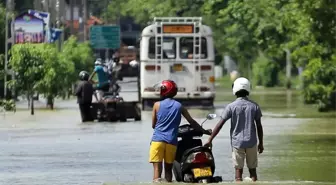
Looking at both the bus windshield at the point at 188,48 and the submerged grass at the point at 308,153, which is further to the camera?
the bus windshield at the point at 188,48

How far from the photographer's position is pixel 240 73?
86.2 meters

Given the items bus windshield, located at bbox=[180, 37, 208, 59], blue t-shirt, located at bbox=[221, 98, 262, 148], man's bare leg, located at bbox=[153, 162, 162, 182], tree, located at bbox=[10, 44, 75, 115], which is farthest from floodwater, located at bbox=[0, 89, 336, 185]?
bus windshield, located at bbox=[180, 37, 208, 59]

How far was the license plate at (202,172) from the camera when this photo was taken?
15.3 meters

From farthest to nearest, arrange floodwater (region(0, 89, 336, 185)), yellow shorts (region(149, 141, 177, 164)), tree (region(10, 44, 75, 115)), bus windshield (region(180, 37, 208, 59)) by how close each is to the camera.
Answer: bus windshield (region(180, 37, 208, 59)), tree (region(10, 44, 75, 115)), floodwater (region(0, 89, 336, 185)), yellow shorts (region(149, 141, 177, 164))

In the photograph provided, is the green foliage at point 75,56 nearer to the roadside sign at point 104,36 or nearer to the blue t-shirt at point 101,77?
the blue t-shirt at point 101,77

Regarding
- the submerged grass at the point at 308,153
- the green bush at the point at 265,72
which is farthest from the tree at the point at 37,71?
the green bush at the point at 265,72

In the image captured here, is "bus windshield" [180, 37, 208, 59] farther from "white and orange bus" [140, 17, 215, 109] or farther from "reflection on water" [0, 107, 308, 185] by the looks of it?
"reflection on water" [0, 107, 308, 185]

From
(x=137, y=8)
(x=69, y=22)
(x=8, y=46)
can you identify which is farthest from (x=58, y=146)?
(x=69, y=22)

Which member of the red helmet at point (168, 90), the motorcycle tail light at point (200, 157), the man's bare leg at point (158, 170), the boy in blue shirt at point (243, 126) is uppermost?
the red helmet at point (168, 90)

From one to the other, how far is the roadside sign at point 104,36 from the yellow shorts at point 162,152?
5907 centimetres

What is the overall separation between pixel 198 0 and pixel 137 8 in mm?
7993

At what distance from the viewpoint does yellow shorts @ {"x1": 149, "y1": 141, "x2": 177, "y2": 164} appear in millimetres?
15523

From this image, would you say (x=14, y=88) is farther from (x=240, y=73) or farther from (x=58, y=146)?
(x=240, y=73)

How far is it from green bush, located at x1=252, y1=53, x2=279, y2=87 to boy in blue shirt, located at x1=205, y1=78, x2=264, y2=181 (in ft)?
178
